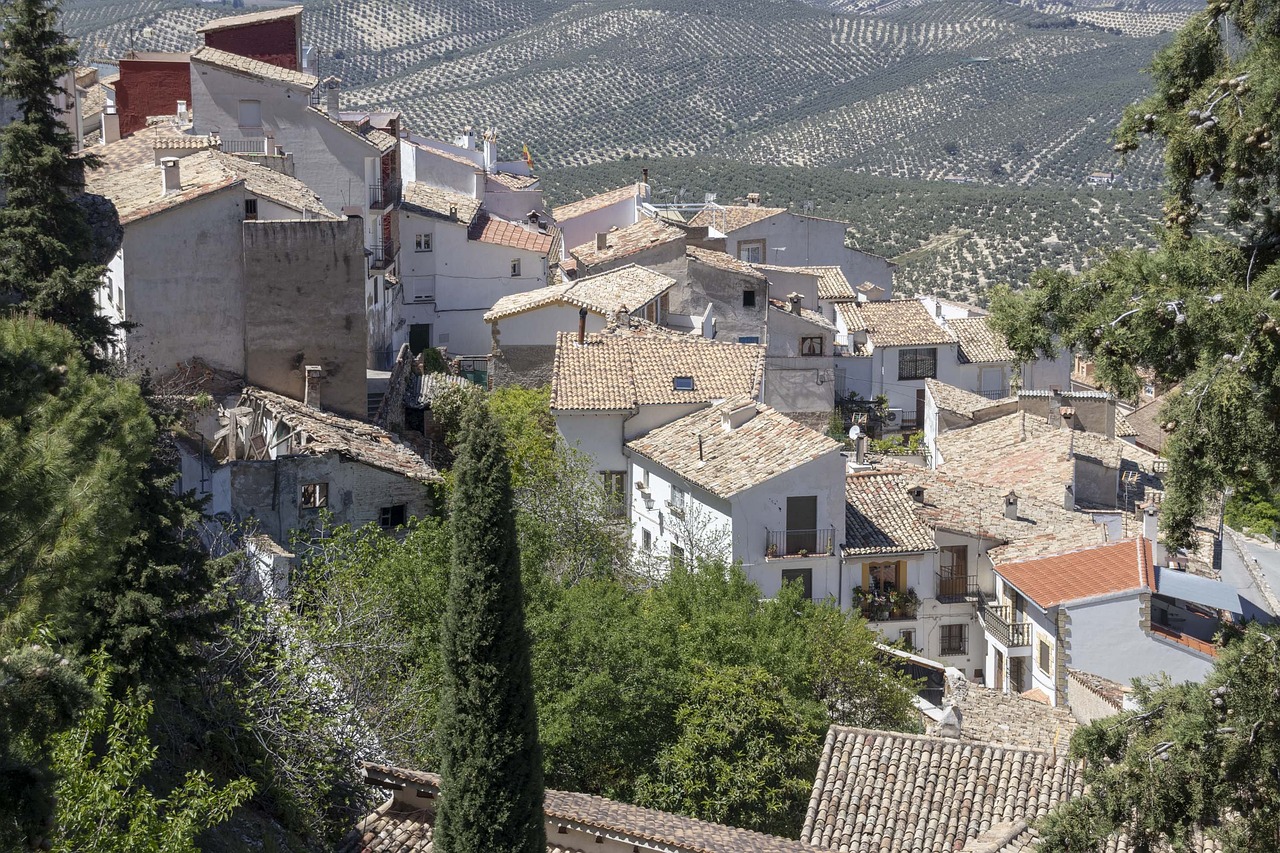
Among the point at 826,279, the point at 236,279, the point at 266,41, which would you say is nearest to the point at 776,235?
the point at 826,279

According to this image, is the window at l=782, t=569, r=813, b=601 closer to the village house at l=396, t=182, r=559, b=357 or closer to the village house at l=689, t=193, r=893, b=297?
the village house at l=396, t=182, r=559, b=357

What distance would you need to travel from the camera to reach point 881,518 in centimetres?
3566

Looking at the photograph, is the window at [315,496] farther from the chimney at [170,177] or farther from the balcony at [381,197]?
the balcony at [381,197]

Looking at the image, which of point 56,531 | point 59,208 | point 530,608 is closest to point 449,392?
point 530,608

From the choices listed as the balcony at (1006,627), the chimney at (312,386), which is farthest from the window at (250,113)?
the balcony at (1006,627)

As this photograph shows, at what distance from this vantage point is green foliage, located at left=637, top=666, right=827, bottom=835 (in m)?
24.1

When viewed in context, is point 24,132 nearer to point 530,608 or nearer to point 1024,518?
point 530,608

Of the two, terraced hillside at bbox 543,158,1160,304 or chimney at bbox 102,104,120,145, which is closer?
chimney at bbox 102,104,120,145

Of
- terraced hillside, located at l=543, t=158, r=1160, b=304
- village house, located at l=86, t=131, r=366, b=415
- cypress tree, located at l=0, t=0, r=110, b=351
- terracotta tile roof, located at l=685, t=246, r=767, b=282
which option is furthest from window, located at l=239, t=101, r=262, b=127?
terraced hillside, located at l=543, t=158, r=1160, b=304

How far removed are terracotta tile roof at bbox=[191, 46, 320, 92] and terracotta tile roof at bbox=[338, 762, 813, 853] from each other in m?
25.5

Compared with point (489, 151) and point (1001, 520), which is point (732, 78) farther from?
point (1001, 520)

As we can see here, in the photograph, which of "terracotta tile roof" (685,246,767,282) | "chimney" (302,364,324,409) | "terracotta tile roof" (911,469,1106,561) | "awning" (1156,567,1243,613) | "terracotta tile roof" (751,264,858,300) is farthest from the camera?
"terracotta tile roof" (751,264,858,300)

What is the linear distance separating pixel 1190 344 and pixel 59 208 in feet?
59.2

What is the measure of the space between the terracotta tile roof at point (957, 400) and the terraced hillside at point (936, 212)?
33.6 meters
